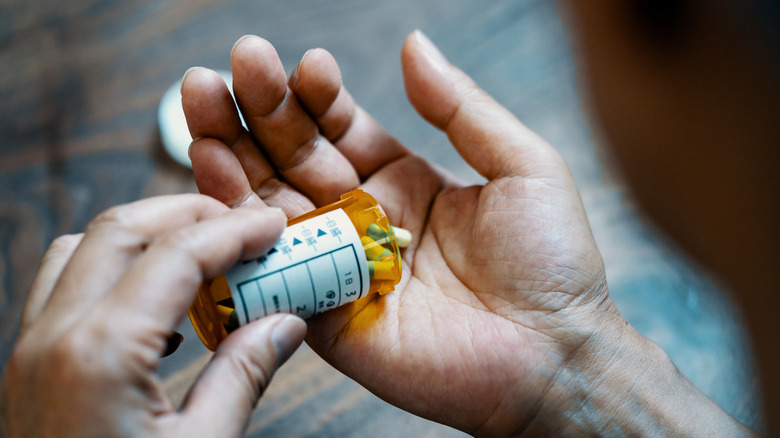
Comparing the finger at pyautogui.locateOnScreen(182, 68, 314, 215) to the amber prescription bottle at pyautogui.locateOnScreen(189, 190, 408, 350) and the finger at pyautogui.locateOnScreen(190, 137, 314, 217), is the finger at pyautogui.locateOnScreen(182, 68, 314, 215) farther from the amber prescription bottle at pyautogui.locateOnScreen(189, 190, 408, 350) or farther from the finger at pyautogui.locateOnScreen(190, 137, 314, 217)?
the amber prescription bottle at pyautogui.locateOnScreen(189, 190, 408, 350)

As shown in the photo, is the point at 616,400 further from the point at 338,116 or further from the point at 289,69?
the point at 289,69

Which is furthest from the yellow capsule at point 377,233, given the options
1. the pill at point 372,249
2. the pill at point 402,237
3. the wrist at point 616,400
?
the wrist at point 616,400

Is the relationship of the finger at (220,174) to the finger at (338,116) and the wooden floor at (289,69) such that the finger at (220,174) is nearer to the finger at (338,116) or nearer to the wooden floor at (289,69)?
the finger at (338,116)

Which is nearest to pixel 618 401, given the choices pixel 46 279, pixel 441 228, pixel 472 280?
pixel 472 280

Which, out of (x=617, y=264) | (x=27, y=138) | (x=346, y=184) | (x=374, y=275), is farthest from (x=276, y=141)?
(x=617, y=264)

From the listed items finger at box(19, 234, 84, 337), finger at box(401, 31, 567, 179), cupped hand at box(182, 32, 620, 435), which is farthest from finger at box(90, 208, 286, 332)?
finger at box(401, 31, 567, 179)

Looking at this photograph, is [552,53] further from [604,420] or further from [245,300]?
[245,300]
